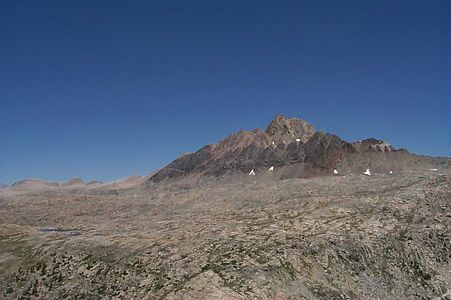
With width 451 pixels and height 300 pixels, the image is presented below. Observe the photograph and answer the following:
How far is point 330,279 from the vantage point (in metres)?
46.6

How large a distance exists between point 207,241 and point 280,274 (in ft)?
36.9

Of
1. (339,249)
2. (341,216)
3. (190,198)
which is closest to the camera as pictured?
(339,249)

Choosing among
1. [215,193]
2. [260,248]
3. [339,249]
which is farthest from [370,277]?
[215,193]

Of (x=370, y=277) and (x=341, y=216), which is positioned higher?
(x=341, y=216)

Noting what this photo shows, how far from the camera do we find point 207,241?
5331cm

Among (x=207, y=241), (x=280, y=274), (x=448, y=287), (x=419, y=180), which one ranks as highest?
(x=419, y=180)

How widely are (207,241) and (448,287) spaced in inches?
1036

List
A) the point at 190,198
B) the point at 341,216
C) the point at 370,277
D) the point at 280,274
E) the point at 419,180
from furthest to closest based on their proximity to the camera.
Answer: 1. the point at 190,198
2. the point at 419,180
3. the point at 341,216
4. the point at 370,277
5. the point at 280,274

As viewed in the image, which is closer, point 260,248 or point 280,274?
point 280,274

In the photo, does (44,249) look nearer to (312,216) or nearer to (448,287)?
(312,216)

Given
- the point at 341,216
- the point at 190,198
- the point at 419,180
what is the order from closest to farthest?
the point at 341,216 < the point at 419,180 < the point at 190,198

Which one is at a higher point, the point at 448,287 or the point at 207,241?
the point at 207,241

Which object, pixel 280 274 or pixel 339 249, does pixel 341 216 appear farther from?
pixel 280 274

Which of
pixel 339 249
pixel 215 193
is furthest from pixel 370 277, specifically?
pixel 215 193
